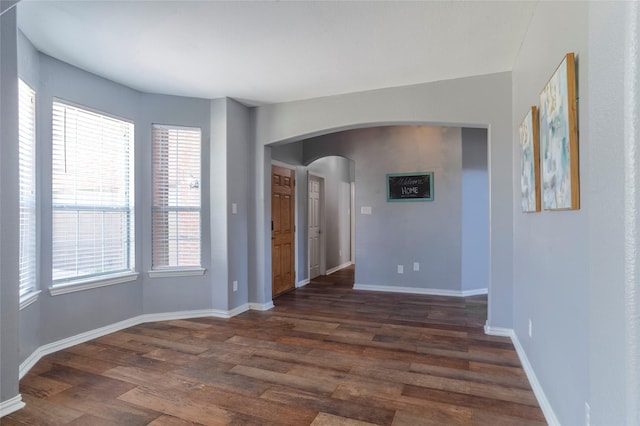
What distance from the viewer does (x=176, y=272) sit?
3895 mm

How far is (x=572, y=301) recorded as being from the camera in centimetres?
151

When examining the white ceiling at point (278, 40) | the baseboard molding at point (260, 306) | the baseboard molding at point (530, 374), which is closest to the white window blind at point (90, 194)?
the white ceiling at point (278, 40)

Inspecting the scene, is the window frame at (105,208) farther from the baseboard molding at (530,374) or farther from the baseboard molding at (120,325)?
the baseboard molding at (530,374)

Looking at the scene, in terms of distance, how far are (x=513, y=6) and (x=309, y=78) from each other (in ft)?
5.93

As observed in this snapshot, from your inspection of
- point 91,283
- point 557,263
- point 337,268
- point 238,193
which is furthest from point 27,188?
point 337,268

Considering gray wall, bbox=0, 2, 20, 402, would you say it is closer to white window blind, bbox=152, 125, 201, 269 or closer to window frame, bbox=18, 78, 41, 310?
window frame, bbox=18, 78, 41, 310

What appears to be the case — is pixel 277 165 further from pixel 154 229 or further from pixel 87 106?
pixel 87 106

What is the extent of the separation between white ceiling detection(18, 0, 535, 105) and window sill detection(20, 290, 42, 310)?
1.98 m

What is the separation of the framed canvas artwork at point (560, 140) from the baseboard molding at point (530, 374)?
1121 millimetres

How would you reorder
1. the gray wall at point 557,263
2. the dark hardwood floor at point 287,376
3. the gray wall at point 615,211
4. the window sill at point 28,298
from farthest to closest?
1. the window sill at point 28,298
2. the dark hardwood floor at point 287,376
3. the gray wall at point 557,263
4. the gray wall at point 615,211

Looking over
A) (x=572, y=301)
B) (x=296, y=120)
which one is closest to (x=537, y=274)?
(x=572, y=301)

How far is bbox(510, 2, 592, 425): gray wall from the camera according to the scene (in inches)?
Result: 54.1

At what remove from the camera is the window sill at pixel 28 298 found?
2537 millimetres

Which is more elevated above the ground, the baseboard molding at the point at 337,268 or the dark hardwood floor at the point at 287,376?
the dark hardwood floor at the point at 287,376
